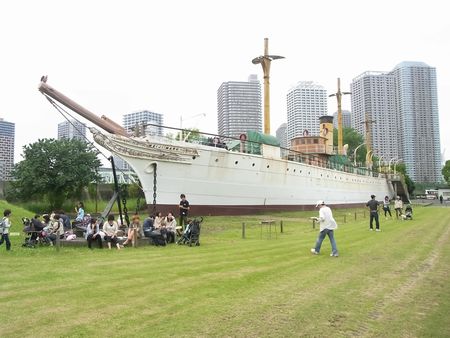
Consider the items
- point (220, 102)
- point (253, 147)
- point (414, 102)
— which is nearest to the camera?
point (253, 147)

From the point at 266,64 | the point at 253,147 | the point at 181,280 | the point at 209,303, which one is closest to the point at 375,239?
the point at 181,280

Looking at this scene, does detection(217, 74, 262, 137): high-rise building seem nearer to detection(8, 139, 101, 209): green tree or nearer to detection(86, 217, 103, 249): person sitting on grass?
detection(8, 139, 101, 209): green tree

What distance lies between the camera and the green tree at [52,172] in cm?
3797

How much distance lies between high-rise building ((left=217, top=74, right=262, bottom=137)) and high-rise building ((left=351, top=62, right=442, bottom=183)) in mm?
37629

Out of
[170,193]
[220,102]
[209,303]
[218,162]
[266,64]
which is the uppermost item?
[220,102]

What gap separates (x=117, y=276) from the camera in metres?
8.13

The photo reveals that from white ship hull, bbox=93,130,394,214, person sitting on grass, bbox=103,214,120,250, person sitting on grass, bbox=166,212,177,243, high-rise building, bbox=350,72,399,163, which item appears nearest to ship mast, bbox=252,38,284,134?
white ship hull, bbox=93,130,394,214

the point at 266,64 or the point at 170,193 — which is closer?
the point at 170,193

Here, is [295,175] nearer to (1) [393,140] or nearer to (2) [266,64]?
(2) [266,64]

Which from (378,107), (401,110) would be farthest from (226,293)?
(401,110)

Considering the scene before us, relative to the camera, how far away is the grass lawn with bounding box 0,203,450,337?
5.09 metres

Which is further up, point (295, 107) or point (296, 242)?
point (295, 107)

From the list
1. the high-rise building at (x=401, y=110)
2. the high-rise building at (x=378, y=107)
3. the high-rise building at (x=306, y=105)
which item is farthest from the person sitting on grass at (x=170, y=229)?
the high-rise building at (x=401, y=110)

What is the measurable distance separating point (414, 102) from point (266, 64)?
90.5 metres
